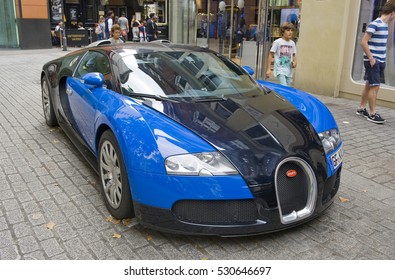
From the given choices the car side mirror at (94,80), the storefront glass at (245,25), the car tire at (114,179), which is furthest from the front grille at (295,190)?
the storefront glass at (245,25)

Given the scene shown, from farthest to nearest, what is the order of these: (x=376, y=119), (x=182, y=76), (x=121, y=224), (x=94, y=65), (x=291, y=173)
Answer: (x=376, y=119) → (x=94, y=65) → (x=182, y=76) → (x=121, y=224) → (x=291, y=173)

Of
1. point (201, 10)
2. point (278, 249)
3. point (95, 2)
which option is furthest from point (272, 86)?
Answer: point (95, 2)

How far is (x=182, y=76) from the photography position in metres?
3.83

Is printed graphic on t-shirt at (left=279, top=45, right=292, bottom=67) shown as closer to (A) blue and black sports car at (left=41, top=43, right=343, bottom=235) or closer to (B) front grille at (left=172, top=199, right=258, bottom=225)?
(A) blue and black sports car at (left=41, top=43, right=343, bottom=235)

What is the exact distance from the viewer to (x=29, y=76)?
1150 centimetres

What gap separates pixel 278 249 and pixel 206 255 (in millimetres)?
538

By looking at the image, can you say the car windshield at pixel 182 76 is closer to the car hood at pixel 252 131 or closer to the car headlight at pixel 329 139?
the car hood at pixel 252 131

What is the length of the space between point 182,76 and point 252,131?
3.76 ft

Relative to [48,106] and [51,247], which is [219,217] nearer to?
[51,247]

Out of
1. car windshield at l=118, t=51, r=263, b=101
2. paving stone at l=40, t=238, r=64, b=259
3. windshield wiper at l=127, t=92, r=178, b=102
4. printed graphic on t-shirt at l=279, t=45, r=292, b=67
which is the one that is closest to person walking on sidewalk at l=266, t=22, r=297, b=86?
printed graphic on t-shirt at l=279, t=45, r=292, b=67

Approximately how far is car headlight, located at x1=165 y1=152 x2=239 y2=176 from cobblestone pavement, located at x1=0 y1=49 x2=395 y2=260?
619mm

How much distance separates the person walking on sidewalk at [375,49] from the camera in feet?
20.6

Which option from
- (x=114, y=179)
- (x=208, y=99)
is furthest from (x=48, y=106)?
(x=208, y=99)

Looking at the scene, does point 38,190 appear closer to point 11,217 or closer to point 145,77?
point 11,217
